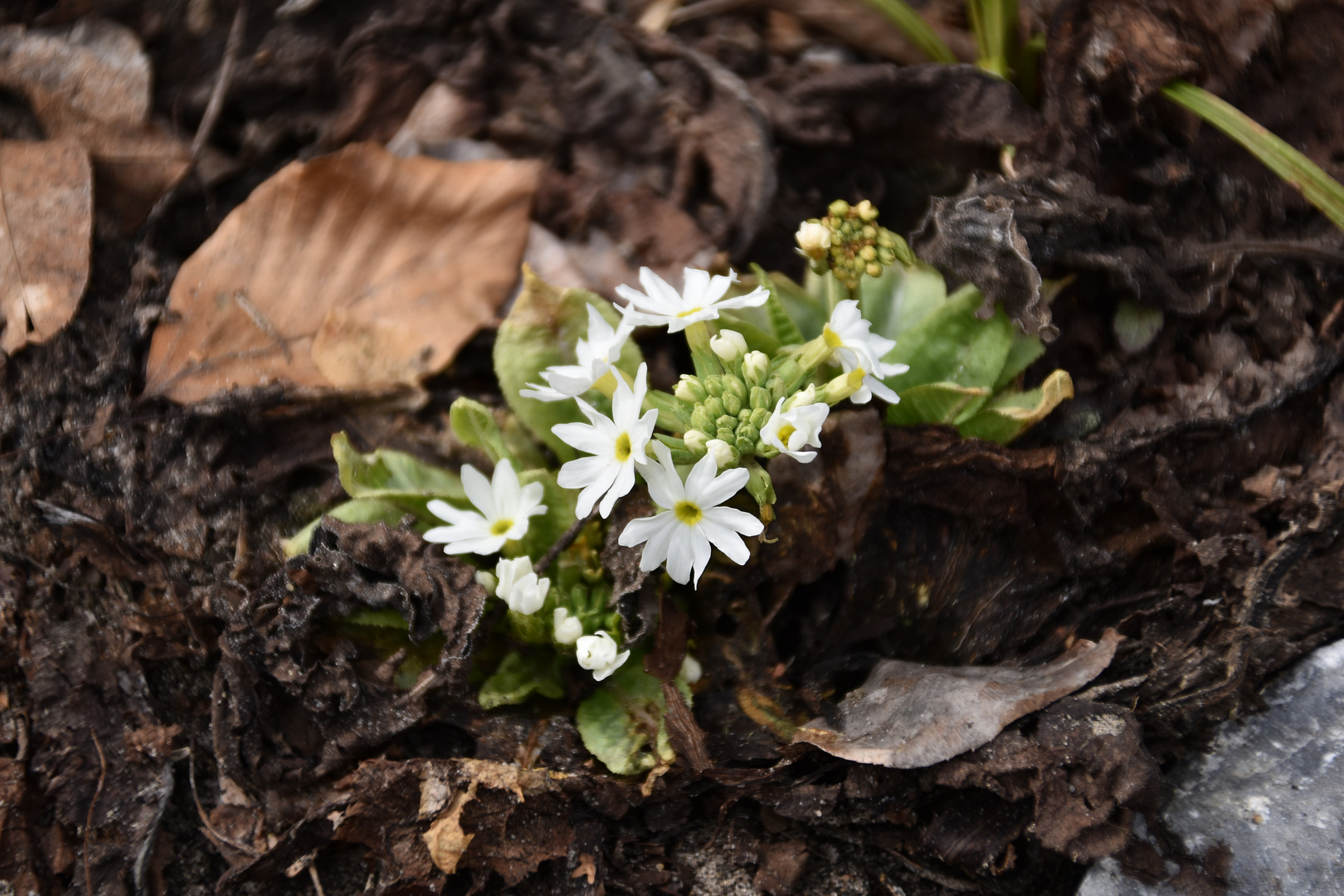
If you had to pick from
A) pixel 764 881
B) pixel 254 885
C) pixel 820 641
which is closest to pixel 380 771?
pixel 254 885

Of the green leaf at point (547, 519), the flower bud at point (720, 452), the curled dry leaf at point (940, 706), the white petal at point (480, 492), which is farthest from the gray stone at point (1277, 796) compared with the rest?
the white petal at point (480, 492)

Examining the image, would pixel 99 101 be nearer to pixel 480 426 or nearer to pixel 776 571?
pixel 480 426

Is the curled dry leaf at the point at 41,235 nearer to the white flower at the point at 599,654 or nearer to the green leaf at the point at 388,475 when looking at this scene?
the green leaf at the point at 388,475

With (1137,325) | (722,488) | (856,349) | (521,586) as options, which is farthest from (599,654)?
(1137,325)

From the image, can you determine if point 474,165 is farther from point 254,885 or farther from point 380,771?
point 254,885

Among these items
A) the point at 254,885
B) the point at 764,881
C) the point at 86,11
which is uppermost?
the point at 86,11

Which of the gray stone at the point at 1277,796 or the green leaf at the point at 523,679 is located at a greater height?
the gray stone at the point at 1277,796
